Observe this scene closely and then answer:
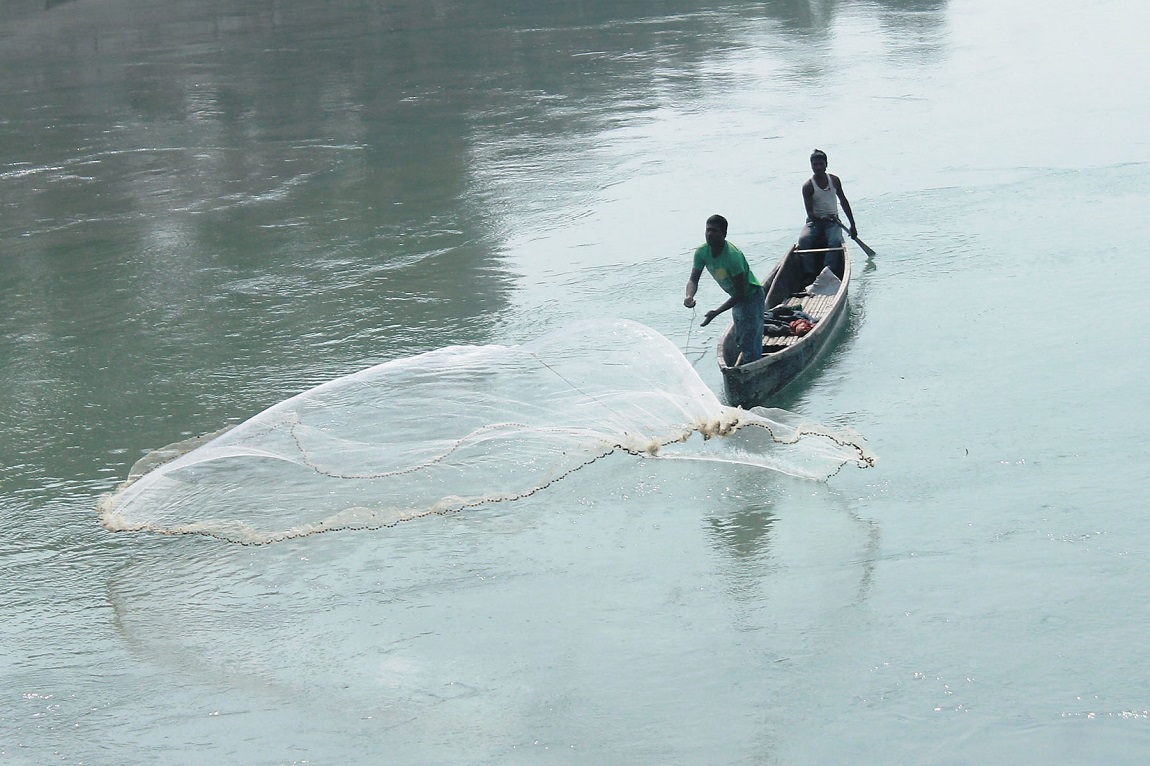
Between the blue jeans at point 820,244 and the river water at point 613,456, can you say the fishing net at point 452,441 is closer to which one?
the river water at point 613,456

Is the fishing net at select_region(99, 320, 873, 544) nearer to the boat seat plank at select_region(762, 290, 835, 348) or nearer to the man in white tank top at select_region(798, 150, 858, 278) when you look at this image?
the boat seat plank at select_region(762, 290, 835, 348)

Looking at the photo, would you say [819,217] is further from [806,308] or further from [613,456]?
[613,456]

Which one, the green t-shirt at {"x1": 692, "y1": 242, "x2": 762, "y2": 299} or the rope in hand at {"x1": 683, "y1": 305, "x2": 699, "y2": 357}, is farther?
→ the rope in hand at {"x1": 683, "y1": 305, "x2": 699, "y2": 357}

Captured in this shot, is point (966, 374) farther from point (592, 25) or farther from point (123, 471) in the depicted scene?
point (592, 25)

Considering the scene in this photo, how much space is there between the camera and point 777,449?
10.8 meters

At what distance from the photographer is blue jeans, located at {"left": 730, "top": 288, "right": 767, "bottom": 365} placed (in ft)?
39.4

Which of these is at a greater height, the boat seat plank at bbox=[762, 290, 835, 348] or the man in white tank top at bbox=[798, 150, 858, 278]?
the man in white tank top at bbox=[798, 150, 858, 278]

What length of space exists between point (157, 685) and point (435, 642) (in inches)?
75.5

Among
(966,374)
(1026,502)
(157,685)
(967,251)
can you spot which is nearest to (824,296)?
(966,374)

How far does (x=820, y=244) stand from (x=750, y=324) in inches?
143

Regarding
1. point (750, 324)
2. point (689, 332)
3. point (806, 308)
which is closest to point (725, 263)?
point (750, 324)

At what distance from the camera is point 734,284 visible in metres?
11.8

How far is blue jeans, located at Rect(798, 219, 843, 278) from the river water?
0.67 meters

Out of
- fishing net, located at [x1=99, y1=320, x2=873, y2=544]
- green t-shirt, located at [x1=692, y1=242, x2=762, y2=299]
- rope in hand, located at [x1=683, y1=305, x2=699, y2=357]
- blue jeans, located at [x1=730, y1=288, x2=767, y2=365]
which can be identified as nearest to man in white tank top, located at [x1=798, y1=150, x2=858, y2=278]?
rope in hand, located at [x1=683, y1=305, x2=699, y2=357]
